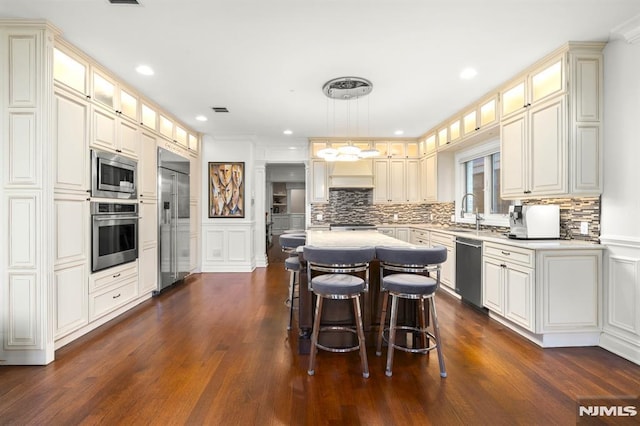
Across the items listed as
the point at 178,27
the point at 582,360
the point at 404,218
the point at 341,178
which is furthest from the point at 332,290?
the point at 404,218

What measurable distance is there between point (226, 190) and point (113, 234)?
2747 mm

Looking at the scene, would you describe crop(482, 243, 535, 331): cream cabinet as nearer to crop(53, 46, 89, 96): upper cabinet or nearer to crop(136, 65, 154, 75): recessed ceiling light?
crop(136, 65, 154, 75): recessed ceiling light

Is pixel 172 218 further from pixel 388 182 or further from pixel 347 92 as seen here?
pixel 388 182

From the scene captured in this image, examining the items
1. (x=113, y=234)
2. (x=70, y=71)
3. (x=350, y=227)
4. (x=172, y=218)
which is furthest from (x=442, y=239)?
(x=70, y=71)

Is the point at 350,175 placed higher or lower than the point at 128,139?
lower

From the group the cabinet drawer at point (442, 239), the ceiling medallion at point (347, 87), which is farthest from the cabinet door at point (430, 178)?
the ceiling medallion at point (347, 87)

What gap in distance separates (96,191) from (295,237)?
2.03m

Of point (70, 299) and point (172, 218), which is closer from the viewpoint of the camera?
point (70, 299)

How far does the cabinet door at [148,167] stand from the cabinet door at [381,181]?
12.4ft

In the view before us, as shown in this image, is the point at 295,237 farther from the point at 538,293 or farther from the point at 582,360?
the point at 582,360

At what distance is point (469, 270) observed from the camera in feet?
12.6

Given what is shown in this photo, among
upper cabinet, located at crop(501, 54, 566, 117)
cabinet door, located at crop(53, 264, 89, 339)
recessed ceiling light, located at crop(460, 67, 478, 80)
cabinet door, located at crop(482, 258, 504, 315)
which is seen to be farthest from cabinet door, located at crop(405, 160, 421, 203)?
cabinet door, located at crop(53, 264, 89, 339)

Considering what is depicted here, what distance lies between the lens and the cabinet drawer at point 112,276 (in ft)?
10.1

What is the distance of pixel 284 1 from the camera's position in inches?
85.7
